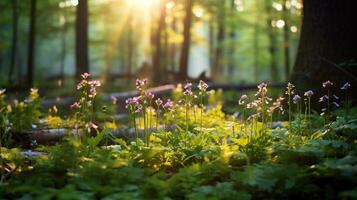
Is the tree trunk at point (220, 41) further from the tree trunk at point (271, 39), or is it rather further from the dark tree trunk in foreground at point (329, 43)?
the dark tree trunk in foreground at point (329, 43)

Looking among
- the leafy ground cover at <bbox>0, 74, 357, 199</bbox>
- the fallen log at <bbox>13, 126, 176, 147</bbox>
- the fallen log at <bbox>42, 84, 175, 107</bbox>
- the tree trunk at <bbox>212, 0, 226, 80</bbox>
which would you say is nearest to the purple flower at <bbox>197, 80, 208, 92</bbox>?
the leafy ground cover at <bbox>0, 74, 357, 199</bbox>

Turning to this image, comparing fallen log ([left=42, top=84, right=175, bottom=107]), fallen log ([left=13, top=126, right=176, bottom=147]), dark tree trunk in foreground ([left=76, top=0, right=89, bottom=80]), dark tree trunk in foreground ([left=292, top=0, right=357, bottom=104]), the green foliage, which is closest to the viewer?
fallen log ([left=13, top=126, right=176, bottom=147])

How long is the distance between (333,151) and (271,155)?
73cm

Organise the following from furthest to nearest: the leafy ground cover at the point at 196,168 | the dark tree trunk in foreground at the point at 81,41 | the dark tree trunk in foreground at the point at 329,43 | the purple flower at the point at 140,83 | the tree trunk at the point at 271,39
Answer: the tree trunk at the point at 271,39 → the dark tree trunk in foreground at the point at 81,41 → the dark tree trunk in foreground at the point at 329,43 → the purple flower at the point at 140,83 → the leafy ground cover at the point at 196,168

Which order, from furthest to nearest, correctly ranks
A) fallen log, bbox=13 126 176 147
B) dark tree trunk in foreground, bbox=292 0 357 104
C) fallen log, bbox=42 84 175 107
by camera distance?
fallen log, bbox=42 84 175 107 < dark tree trunk in foreground, bbox=292 0 357 104 < fallen log, bbox=13 126 176 147

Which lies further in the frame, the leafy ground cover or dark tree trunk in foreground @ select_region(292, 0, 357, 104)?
dark tree trunk in foreground @ select_region(292, 0, 357, 104)

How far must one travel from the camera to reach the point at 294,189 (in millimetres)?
3941

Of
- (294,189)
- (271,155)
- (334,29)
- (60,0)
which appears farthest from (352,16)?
(60,0)

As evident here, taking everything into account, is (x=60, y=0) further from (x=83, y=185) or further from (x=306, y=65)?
(x=83, y=185)

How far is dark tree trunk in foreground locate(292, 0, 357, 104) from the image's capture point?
7.63 meters

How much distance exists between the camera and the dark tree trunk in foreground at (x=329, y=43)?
25.0 ft

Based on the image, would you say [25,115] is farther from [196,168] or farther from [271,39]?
[271,39]

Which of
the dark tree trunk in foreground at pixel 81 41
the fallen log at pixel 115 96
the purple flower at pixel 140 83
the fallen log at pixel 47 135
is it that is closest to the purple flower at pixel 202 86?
the purple flower at pixel 140 83

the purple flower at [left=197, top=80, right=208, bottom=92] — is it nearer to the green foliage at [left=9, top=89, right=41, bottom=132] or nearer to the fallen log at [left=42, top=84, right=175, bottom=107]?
the green foliage at [left=9, top=89, right=41, bottom=132]
